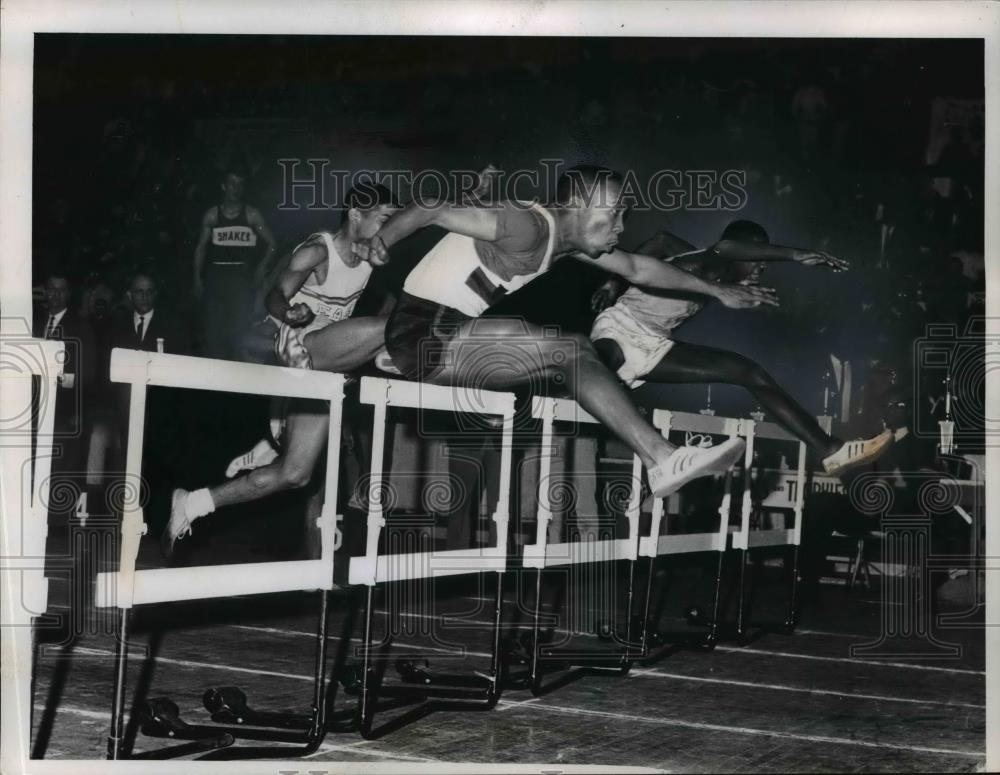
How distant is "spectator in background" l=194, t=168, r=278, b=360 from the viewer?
3.91 metres

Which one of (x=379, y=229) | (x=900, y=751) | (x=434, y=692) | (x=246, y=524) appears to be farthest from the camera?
(x=246, y=524)

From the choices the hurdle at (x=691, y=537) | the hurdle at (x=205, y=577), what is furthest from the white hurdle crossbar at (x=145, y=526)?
the hurdle at (x=691, y=537)

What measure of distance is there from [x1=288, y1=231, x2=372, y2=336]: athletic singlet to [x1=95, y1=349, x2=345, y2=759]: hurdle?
93 centimetres

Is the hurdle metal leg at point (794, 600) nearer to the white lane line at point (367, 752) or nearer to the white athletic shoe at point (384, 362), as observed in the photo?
the white athletic shoe at point (384, 362)

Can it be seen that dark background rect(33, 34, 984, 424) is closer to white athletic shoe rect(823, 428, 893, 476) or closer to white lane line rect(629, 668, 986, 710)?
white athletic shoe rect(823, 428, 893, 476)

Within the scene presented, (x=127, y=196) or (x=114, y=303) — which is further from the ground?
(x=127, y=196)

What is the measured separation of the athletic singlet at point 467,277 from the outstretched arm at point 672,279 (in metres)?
0.28

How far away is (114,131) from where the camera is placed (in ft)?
12.6

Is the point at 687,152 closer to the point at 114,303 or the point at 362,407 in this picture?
the point at 362,407

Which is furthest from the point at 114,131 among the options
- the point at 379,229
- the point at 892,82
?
the point at 892,82

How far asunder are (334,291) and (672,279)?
4.11 ft

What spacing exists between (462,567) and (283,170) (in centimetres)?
144

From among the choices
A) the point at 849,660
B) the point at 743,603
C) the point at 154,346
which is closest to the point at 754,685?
the point at 849,660

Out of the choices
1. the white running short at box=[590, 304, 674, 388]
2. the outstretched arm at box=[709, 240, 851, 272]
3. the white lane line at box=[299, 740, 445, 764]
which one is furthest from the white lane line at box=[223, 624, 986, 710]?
the outstretched arm at box=[709, 240, 851, 272]
